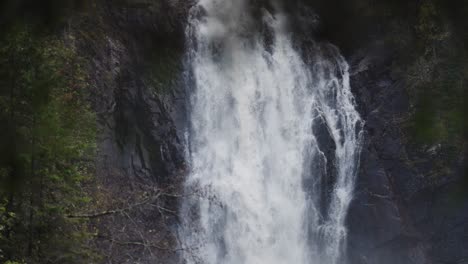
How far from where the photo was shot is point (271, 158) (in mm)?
15945

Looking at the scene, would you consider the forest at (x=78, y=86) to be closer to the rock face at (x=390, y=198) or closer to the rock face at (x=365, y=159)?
the rock face at (x=365, y=159)

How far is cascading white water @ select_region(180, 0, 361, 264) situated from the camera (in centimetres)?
1505

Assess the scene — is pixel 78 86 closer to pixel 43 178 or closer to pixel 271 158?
pixel 43 178

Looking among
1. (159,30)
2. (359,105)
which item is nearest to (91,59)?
(359,105)

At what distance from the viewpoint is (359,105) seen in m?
16.9

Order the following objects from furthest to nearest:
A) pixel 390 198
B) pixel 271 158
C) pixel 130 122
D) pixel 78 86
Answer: pixel 390 198
pixel 271 158
pixel 130 122
pixel 78 86

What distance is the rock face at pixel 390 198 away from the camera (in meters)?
16.3

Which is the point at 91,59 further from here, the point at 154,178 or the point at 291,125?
the point at 291,125

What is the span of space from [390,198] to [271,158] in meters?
3.94

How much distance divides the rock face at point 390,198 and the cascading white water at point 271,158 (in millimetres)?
430

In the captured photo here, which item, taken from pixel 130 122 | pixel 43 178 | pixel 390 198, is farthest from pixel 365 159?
pixel 43 178

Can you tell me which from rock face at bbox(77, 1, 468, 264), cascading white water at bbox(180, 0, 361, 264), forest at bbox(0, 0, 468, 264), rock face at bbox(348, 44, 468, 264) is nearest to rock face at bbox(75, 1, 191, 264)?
rock face at bbox(77, 1, 468, 264)

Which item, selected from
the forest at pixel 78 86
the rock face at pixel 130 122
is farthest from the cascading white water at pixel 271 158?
the forest at pixel 78 86

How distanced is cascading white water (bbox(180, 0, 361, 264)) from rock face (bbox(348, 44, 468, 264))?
0.43m
